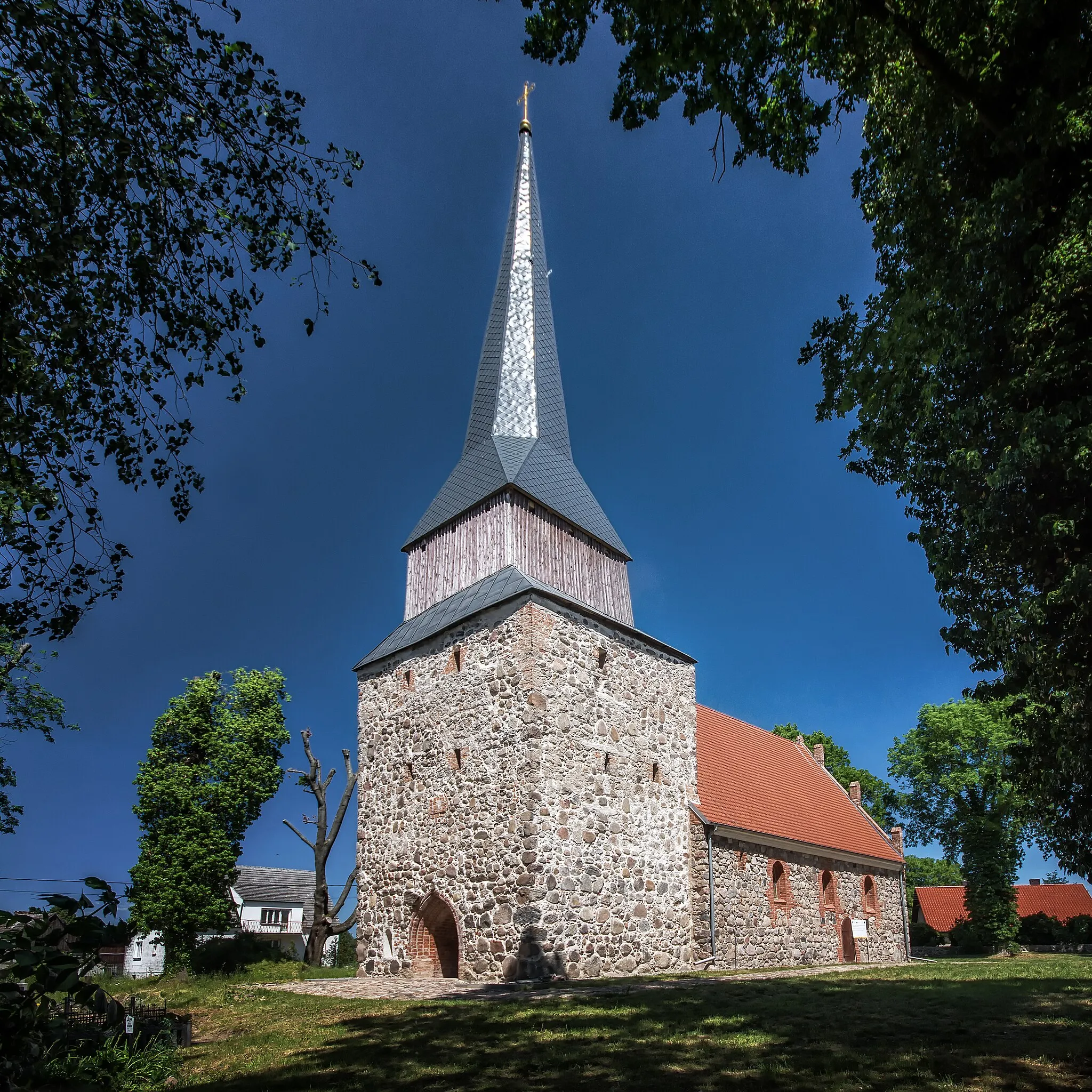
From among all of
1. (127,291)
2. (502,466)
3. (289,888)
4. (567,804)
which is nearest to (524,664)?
(567,804)

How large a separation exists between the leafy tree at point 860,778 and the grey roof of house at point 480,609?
780 inches

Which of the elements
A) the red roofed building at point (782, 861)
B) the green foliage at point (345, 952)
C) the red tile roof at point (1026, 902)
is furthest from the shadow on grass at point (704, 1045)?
the red tile roof at point (1026, 902)

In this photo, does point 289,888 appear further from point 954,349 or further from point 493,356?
point 954,349

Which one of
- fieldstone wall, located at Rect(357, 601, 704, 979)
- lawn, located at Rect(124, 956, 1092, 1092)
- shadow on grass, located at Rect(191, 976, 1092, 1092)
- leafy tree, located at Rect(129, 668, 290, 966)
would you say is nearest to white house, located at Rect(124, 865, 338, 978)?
leafy tree, located at Rect(129, 668, 290, 966)

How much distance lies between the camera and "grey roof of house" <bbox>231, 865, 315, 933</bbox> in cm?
4091

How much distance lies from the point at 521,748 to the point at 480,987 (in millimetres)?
3719

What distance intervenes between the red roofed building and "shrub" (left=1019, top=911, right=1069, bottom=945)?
42.3ft

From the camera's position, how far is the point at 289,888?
4297 cm

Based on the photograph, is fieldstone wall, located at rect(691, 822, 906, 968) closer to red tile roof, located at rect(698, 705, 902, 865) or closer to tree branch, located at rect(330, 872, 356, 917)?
red tile roof, located at rect(698, 705, 902, 865)

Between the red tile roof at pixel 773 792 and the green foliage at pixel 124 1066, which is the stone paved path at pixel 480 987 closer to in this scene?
the red tile roof at pixel 773 792

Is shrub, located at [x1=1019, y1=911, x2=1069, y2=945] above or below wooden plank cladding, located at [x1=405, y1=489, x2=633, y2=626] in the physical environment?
below

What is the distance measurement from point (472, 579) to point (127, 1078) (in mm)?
11194

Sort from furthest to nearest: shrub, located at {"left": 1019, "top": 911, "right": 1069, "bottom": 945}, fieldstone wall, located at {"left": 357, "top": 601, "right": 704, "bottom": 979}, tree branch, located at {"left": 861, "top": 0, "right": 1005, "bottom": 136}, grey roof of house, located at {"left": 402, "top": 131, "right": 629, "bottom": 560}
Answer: shrub, located at {"left": 1019, "top": 911, "right": 1069, "bottom": 945}
grey roof of house, located at {"left": 402, "top": 131, "right": 629, "bottom": 560}
fieldstone wall, located at {"left": 357, "top": 601, "right": 704, "bottom": 979}
tree branch, located at {"left": 861, "top": 0, "right": 1005, "bottom": 136}

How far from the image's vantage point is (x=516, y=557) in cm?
1662
